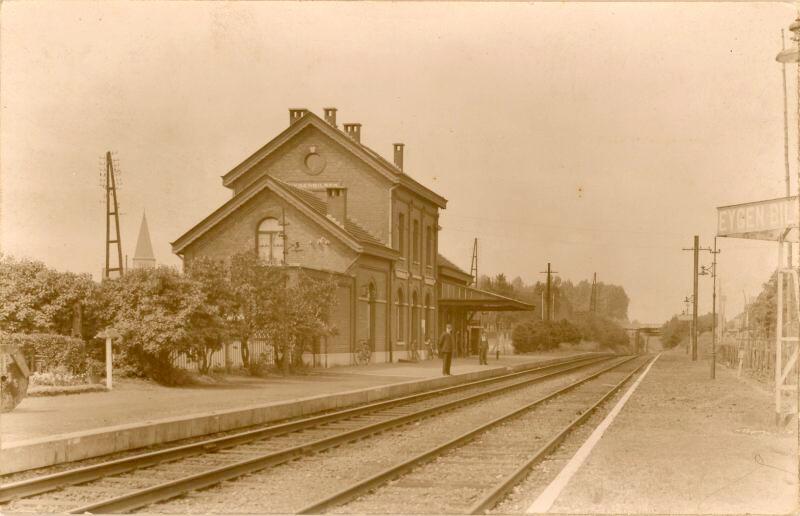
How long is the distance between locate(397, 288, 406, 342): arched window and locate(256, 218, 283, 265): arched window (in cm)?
799

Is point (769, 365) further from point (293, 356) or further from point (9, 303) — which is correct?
point (9, 303)

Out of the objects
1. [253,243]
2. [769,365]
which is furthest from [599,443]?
[253,243]

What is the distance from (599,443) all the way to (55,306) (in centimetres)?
1307

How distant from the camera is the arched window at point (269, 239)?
35.7 m

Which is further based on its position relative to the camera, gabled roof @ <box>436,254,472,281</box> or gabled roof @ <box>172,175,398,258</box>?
gabled roof @ <box>436,254,472,281</box>

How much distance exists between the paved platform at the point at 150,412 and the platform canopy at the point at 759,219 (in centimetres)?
821

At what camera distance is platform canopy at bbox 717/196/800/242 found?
12203 millimetres

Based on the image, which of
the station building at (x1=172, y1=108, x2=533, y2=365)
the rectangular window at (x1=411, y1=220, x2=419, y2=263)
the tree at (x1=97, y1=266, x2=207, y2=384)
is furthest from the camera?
the rectangular window at (x1=411, y1=220, x2=419, y2=263)

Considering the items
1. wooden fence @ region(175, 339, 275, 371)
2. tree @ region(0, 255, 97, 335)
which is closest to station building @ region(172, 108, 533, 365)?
wooden fence @ region(175, 339, 275, 371)

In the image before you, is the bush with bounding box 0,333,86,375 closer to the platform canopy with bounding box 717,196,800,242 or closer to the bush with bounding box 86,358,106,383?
the bush with bounding box 86,358,106,383

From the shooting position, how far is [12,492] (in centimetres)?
832

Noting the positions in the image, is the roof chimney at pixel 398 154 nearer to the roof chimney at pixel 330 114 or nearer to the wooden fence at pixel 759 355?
the roof chimney at pixel 330 114

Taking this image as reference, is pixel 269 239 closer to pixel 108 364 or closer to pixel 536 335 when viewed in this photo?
pixel 108 364

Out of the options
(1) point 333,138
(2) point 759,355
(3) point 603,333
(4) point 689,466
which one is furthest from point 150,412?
(3) point 603,333
